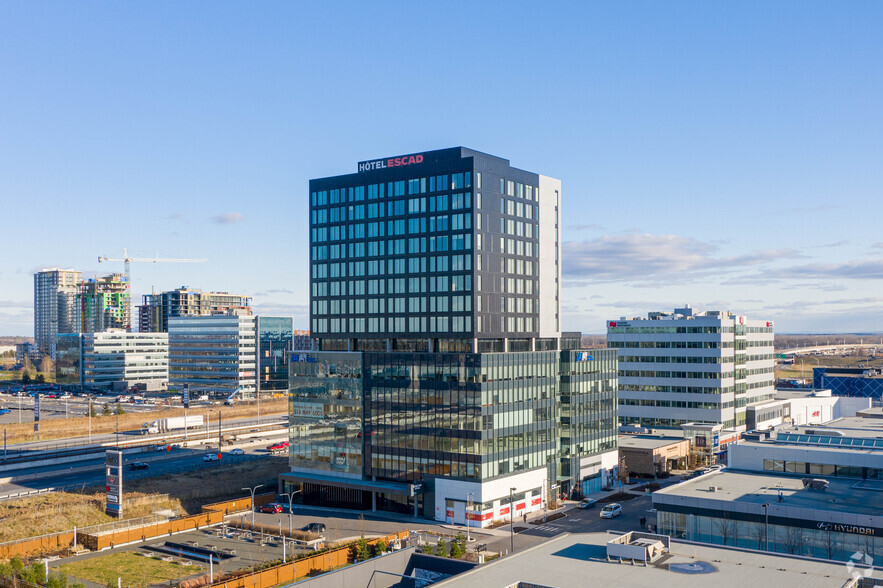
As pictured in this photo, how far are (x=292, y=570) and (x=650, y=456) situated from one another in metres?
69.6

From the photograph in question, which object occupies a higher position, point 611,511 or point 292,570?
point 611,511

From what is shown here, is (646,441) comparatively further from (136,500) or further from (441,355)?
(136,500)

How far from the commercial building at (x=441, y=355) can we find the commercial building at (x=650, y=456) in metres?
10.4

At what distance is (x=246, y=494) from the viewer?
11425 centimetres

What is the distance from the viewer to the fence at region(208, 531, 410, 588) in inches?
2817

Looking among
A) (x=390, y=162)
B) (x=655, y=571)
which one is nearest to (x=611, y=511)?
(x=655, y=571)

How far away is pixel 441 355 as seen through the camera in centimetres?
9806

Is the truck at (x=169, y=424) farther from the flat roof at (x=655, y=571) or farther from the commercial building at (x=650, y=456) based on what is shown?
the flat roof at (x=655, y=571)

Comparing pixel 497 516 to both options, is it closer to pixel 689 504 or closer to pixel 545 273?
pixel 689 504

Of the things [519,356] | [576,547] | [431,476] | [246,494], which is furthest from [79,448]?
[576,547]

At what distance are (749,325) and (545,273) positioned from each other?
7155 centimetres

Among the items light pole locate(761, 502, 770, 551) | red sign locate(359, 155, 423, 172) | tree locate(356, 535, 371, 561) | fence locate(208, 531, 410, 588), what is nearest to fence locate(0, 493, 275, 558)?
fence locate(208, 531, 410, 588)

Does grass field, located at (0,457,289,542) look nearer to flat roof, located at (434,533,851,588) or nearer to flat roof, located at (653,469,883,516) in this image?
flat roof, located at (434,533,851,588)

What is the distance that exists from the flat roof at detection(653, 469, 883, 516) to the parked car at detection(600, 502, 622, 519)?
533 inches
